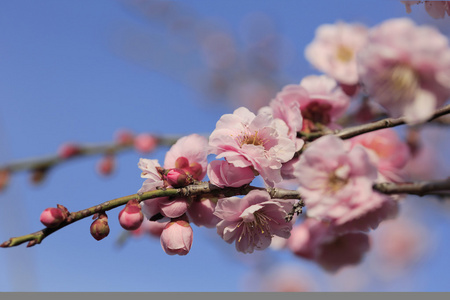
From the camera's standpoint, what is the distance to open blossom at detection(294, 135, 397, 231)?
2.55ft

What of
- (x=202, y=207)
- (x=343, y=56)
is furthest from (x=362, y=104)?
(x=202, y=207)

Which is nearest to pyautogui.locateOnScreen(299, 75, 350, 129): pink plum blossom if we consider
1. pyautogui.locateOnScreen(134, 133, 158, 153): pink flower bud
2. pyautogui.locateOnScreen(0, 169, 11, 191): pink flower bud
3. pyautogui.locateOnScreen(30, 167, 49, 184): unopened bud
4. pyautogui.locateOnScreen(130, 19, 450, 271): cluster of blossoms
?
pyautogui.locateOnScreen(130, 19, 450, 271): cluster of blossoms

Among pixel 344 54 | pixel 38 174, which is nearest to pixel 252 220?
pixel 344 54

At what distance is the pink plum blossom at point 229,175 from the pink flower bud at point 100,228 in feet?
0.80

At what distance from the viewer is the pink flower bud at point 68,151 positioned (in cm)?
258

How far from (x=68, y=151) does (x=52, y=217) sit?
1.91m

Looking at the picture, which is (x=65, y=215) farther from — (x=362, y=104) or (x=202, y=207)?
(x=362, y=104)

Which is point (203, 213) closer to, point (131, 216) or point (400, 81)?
point (131, 216)

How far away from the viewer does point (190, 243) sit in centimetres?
95

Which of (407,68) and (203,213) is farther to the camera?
(203,213)

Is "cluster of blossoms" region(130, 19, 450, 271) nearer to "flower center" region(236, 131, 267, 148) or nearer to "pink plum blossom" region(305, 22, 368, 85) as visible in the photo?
"flower center" region(236, 131, 267, 148)

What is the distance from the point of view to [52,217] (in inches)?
32.5

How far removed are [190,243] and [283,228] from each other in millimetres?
221

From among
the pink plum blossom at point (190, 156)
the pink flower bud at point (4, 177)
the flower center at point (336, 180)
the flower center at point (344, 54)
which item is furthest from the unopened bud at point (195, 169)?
the pink flower bud at point (4, 177)
